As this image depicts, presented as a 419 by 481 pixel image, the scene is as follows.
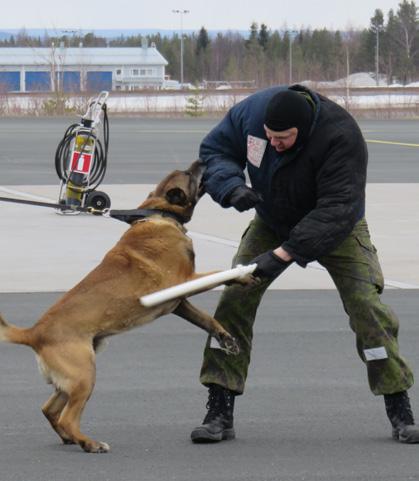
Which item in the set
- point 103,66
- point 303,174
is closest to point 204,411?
point 303,174

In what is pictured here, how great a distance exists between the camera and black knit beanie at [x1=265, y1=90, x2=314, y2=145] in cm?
605

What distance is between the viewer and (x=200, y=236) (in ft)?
46.0

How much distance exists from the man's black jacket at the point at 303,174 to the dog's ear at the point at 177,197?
14cm

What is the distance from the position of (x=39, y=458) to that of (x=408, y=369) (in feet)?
6.04

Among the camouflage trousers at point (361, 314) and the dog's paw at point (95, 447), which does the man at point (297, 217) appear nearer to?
the camouflage trousers at point (361, 314)

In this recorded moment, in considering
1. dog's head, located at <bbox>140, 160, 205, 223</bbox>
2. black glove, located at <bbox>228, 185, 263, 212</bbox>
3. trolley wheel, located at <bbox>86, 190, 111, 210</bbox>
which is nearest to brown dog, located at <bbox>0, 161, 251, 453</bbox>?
dog's head, located at <bbox>140, 160, 205, 223</bbox>

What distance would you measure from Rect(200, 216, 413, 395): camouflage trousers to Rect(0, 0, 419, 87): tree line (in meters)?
76.2

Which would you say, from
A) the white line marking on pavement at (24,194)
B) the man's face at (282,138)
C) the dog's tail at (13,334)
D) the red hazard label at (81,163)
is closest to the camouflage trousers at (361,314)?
the man's face at (282,138)

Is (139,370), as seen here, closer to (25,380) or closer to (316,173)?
(25,380)

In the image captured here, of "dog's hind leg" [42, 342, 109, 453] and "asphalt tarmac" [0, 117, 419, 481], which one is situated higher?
"dog's hind leg" [42, 342, 109, 453]

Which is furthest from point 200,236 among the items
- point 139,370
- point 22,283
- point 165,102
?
point 165,102

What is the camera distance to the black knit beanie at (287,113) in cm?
605

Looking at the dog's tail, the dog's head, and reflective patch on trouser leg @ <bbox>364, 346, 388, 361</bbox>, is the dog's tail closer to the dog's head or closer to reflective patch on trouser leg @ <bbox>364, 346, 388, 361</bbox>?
the dog's head

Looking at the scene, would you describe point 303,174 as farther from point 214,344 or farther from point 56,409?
point 56,409
